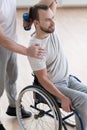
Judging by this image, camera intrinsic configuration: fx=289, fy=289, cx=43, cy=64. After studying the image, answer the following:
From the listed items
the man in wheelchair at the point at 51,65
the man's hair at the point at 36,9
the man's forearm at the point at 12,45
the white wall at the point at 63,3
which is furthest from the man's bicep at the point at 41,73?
the white wall at the point at 63,3

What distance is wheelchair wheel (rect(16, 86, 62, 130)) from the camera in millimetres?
1612

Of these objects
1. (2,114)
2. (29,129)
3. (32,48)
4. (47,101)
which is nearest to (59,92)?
(47,101)

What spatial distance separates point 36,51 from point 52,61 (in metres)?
0.19

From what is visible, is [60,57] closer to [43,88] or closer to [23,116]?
[43,88]

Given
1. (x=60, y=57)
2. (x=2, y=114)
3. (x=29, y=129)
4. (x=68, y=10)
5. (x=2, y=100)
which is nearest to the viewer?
(x=60, y=57)

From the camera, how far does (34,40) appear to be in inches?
66.3

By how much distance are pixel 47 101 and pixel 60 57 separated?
0.29m

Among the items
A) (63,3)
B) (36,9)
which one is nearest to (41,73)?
(36,9)

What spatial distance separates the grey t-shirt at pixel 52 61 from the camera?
1.67 meters

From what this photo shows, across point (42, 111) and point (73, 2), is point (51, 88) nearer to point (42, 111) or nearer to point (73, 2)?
point (42, 111)

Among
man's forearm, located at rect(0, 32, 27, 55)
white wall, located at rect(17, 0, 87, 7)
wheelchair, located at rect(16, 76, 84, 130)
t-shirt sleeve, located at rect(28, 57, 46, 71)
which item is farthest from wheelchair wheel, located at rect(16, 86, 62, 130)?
white wall, located at rect(17, 0, 87, 7)

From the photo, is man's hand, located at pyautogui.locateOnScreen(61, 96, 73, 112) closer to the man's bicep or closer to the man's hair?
the man's bicep

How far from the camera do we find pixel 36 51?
158 cm

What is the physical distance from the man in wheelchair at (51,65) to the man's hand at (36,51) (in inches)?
1.9
